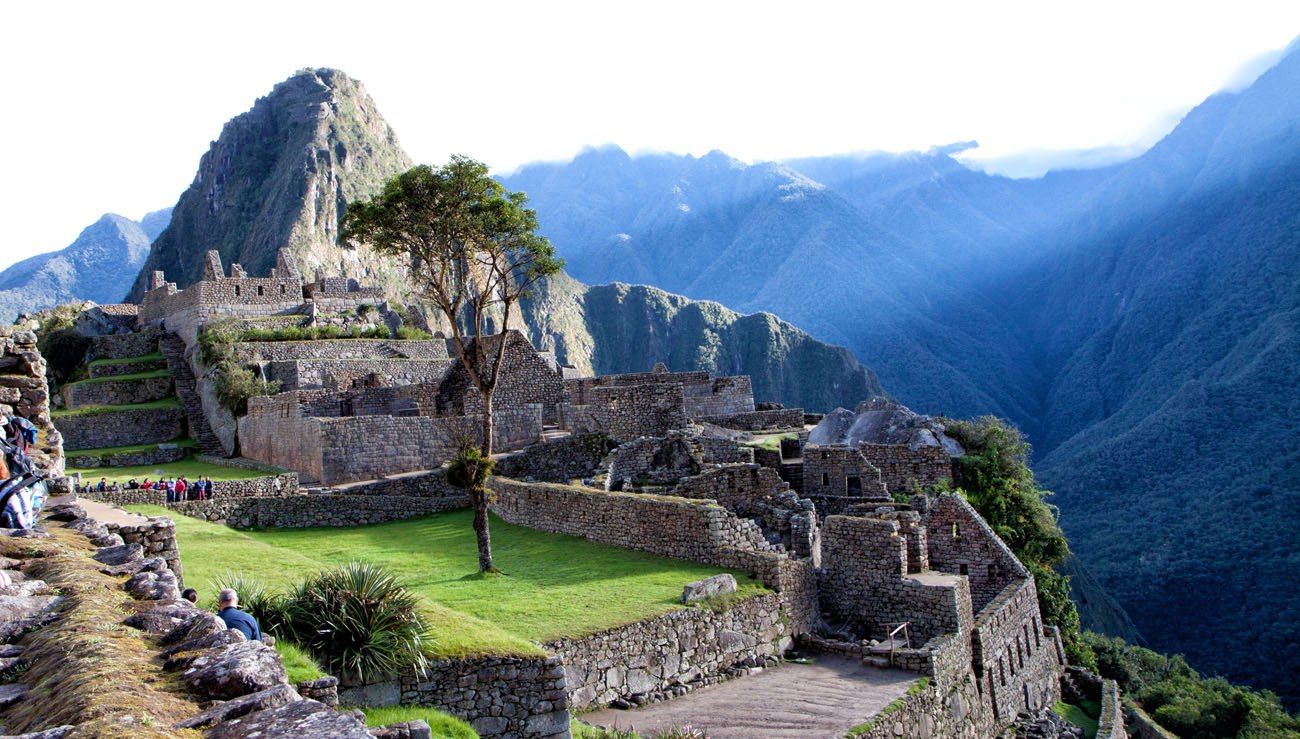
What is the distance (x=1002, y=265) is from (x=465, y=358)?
381ft

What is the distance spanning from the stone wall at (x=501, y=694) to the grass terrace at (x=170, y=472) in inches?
587

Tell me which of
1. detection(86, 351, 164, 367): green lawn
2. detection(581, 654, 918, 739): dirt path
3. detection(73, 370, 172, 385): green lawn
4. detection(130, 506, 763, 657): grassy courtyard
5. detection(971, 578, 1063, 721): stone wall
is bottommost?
detection(971, 578, 1063, 721): stone wall

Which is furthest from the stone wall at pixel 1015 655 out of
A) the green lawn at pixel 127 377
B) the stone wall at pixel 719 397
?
the green lawn at pixel 127 377

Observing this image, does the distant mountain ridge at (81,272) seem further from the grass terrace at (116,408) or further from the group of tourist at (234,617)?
the group of tourist at (234,617)

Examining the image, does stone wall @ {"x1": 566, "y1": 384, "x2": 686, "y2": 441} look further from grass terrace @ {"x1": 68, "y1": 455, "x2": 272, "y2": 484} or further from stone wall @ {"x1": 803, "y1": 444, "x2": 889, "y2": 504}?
grass terrace @ {"x1": 68, "y1": 455, "x2": 272, "y2": 484}

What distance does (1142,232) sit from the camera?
320 ft

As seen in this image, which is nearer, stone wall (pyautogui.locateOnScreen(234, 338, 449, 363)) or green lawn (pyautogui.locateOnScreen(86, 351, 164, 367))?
stone wall (pyautogui.locateOnScreen(234, 338, 449, 363))

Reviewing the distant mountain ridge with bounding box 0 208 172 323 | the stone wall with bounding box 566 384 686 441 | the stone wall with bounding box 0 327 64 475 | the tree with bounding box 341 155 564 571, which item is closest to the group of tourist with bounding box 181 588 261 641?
the stone wall with bounding box 0 327 64 475

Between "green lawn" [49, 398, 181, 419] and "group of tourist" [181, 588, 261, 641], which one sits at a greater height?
"green lawn" [49, 398, 181, 419]

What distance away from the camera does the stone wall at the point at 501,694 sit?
8.66m

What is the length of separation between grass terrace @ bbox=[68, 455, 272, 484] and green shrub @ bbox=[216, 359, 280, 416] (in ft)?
6.56

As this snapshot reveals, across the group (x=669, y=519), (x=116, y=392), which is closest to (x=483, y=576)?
(x=669, y=519)

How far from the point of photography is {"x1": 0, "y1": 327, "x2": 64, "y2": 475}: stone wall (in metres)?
11.0

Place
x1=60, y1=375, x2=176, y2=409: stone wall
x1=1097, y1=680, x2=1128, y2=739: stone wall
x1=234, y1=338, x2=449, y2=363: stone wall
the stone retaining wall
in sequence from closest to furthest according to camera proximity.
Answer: x1=1097, y1=680, x2=1128, y2=739: stone wall → x1=234, y1=338, x2=449, y2=363: stone wall → x1=60, y1=375, x2=176, y2=409: stone wall → the stone retaining wall
